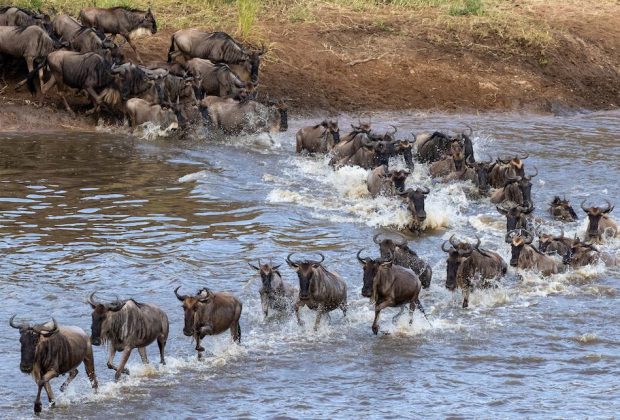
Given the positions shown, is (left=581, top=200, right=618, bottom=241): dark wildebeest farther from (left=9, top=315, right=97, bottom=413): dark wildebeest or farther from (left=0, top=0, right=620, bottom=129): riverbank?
(left=0, top=0, right=620, bottom=129): riverbank

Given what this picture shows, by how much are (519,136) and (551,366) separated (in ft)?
35.1

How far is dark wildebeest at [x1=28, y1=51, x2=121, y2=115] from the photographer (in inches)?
747

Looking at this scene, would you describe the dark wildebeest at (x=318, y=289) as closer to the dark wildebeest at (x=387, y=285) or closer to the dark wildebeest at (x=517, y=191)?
the dark wildebeest at (x=387, y=285)

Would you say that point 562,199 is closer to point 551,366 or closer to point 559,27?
point 551,366

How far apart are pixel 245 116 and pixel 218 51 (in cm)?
211

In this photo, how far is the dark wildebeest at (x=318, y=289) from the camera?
35.9 ft

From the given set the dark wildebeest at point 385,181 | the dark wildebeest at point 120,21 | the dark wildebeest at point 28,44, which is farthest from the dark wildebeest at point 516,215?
the dark wildebeest at point 120,21

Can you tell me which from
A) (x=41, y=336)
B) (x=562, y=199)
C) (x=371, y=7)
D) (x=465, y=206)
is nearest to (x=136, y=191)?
(x=465, y=206)

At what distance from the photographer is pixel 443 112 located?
22.2 metres

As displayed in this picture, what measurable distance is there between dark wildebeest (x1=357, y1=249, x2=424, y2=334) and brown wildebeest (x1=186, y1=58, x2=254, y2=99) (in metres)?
9.38

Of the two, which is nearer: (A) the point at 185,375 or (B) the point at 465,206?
(A) the point at 185,375

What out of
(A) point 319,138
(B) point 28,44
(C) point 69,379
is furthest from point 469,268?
(B) point 28,44

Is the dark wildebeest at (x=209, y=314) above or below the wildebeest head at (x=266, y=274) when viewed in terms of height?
below

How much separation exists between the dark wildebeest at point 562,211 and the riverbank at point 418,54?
6554mm
